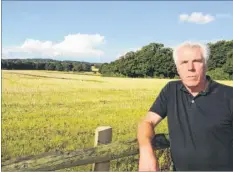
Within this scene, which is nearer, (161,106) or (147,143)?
(147,143)

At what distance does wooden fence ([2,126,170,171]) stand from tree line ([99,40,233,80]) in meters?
46.4

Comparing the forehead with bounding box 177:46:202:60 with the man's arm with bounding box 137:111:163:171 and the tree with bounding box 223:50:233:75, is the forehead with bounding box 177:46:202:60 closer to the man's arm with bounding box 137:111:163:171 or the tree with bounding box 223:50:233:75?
the man's arm with bounding box 137:111:163:171

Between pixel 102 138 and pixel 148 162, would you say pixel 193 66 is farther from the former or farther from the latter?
pixel 102 138

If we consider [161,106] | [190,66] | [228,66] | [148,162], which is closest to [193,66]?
[190,66]

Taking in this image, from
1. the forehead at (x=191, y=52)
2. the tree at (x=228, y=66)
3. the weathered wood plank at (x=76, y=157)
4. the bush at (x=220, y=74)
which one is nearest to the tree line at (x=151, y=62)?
the tree at (x=228, y=66)

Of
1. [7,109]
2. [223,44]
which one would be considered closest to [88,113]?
[7,109]

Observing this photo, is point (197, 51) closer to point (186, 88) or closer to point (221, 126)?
point (186, 88)

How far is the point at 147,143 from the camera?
256 cm

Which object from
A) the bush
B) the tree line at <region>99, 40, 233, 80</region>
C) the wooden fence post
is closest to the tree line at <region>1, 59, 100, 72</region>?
the tree line at <region>99, 40, 233, 80</region>

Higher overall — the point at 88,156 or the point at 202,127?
the point at 202,127

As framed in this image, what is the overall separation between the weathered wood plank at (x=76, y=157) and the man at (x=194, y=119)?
37 centimetres

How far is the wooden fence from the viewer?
2830mm

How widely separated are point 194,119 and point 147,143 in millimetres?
340

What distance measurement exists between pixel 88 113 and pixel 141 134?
42.2 feet
